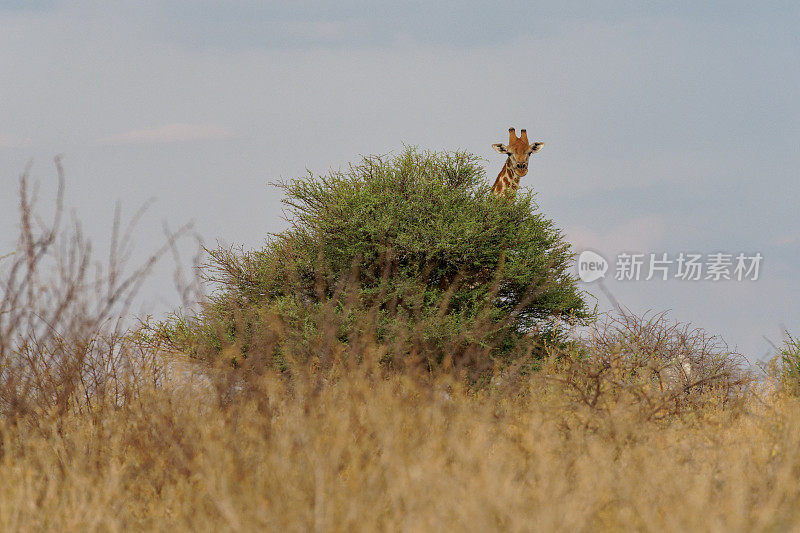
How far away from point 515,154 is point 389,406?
1202cm

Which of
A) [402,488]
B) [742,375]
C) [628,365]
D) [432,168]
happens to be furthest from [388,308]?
[402,488]

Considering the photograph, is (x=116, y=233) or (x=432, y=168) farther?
(x=432, y=168)

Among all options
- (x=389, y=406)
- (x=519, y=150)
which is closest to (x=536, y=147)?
(x=519, y=150)

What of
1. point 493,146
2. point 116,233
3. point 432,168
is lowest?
point 116,233

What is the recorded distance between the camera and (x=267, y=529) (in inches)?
249

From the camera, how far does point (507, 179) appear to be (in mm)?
20047

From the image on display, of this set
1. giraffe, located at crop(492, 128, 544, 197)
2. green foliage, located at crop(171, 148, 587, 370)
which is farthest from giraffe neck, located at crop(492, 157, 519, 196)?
green foliage, located at crop(171, 148, 587, 370)

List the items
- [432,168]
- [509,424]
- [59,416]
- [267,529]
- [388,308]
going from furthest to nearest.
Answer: [432,168], [388,308], [59,416], [509,424], [267,529]

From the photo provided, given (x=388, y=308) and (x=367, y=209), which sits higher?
(x=367, y=209)

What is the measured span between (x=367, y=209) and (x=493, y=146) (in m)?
5.13

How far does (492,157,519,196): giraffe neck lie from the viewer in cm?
1986

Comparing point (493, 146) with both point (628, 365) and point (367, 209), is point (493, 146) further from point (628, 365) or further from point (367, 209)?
point (628, 365)

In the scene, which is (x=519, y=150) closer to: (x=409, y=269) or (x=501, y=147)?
(x=501, y=147)

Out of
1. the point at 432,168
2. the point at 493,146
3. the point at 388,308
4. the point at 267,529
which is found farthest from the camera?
the point at 493,146
